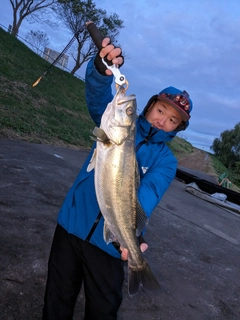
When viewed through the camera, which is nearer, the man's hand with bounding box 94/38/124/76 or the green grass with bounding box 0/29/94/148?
the man's hand with bounding box 94/38/124/76

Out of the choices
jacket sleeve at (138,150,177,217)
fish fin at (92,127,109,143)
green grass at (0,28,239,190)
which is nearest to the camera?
fish fin at (92,127,109,143)

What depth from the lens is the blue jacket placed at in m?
2.47

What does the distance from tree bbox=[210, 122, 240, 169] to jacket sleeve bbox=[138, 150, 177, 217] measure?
148 feet

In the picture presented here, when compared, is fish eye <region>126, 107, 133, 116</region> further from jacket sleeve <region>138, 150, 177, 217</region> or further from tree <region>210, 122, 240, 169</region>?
tree <region>210, 122, 240, 169</region>

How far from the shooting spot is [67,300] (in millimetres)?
2654

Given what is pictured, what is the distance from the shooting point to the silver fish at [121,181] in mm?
2047

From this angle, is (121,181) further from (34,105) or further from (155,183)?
(34,105)

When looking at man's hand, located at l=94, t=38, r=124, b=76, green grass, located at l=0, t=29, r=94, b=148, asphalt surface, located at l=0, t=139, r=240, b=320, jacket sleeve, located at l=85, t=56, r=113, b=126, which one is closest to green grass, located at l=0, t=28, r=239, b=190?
green grass, located at l=0, t=29, r=94, b=148

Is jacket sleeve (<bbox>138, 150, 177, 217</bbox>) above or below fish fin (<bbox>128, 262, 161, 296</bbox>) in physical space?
above

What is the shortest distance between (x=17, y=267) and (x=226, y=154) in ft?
158

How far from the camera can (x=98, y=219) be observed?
2.53 m

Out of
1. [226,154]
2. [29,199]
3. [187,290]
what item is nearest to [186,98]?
[187,290]

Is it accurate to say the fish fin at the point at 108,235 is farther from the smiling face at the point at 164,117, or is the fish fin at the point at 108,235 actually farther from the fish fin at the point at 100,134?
the smiling face at the point at 164,117

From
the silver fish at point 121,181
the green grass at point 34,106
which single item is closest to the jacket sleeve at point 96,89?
the silver fish at point 121,181
